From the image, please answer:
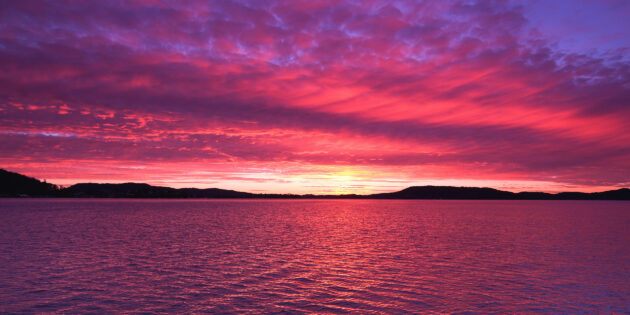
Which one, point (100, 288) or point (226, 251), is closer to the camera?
point (100, 288)

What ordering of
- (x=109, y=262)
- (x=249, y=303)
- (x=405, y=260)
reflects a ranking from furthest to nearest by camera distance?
(x=405, y=260), (x=109, y=262), (x=249, y=303)

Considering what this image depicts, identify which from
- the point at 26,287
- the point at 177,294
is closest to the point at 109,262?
the point at 26,287

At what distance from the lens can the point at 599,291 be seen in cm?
2389

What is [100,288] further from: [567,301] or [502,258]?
[502,258]

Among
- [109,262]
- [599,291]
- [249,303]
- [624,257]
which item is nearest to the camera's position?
[249,303]

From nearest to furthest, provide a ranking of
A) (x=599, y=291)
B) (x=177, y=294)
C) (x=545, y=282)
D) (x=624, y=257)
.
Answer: (x=177, y=294)
(x=599, y=291)
(x=545, y=282)
(x=624, y=257)

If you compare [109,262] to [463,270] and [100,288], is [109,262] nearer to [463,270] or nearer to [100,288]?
[100,288]

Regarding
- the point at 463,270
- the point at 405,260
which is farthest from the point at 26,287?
Answer: the point at 463,270

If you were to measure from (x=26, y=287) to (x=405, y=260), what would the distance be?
28235 mm

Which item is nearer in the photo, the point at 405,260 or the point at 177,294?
the point at 177,294

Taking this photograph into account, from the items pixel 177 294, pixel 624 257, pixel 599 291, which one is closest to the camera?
pixel 177 294

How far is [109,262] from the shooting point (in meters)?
31.9

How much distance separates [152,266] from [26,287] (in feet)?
28.3

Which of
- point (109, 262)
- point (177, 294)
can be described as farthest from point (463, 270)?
point (109, 262)
